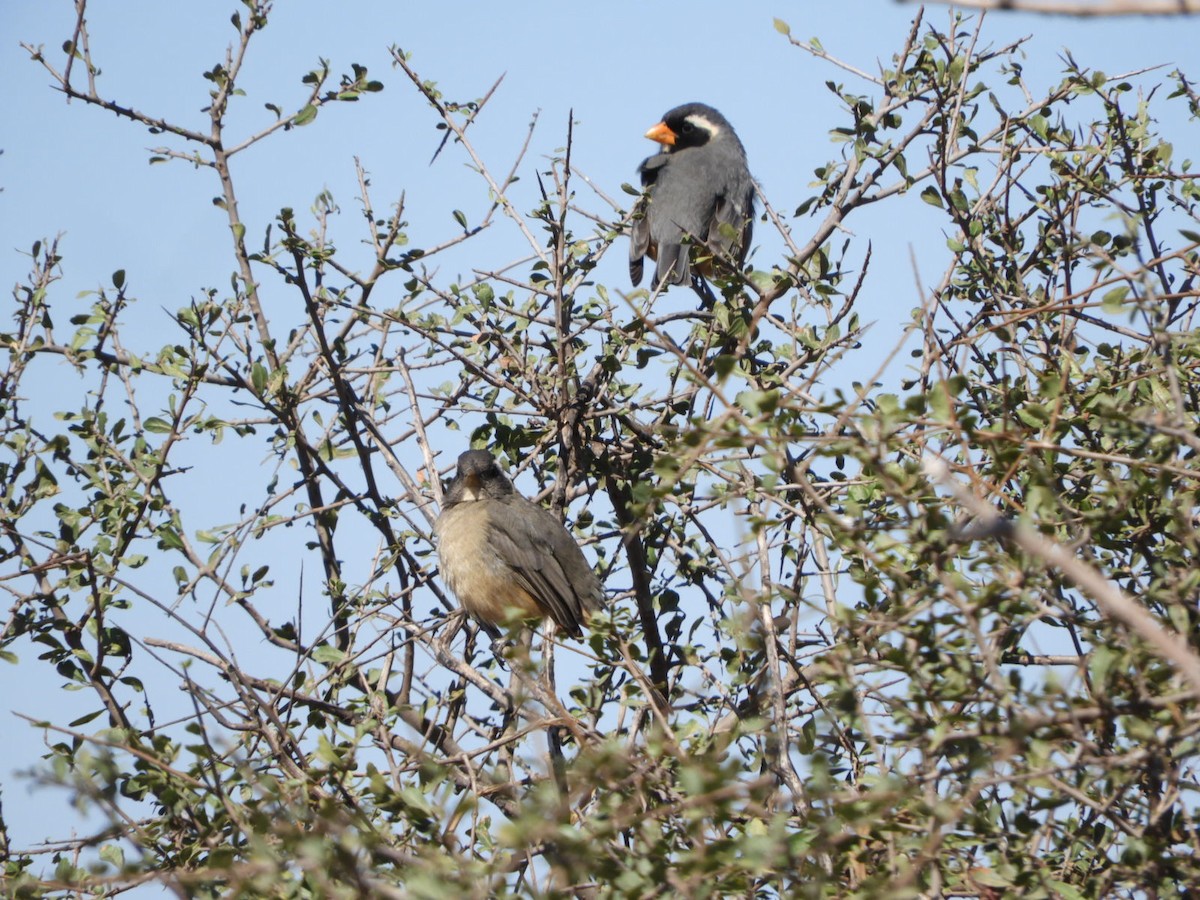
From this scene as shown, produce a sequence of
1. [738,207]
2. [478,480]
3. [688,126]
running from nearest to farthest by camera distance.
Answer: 1. [478,480]
2. [738,207]
3. [688,126]

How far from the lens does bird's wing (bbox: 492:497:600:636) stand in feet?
21.9

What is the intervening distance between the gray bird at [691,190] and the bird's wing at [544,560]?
1.88 m

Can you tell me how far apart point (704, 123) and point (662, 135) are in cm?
36

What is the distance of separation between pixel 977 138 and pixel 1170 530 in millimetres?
2141

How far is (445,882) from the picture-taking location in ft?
7.33

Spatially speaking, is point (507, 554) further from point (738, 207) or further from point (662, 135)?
point (662, 135)

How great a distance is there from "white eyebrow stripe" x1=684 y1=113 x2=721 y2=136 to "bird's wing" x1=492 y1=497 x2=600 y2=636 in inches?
170

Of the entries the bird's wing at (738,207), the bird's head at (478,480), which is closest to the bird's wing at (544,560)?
the bird's head at (478,480)

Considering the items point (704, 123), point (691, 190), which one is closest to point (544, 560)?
point (691, 190)

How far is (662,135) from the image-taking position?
10.4 metres

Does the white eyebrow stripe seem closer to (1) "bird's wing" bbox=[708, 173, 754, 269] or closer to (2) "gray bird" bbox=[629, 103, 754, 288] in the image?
(2) "gray bird" bbox=[629, 103, 754, 288]

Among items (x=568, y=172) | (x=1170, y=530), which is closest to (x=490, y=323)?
(x=568, y=172)

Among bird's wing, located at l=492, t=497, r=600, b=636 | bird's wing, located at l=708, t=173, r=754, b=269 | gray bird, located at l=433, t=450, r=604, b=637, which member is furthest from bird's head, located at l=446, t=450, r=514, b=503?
bird's wing, located at l=708, t=173, r=754, b=269

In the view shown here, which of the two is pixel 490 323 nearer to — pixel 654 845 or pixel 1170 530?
pixel 1170 530
